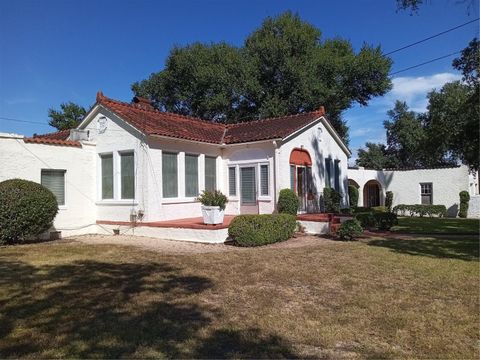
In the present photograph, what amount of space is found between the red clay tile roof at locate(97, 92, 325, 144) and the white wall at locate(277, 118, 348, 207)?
609mm

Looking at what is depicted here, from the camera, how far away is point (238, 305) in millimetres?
6055

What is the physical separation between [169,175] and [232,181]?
3.49 metres

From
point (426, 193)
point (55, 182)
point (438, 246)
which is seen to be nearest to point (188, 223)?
point (55, 182)

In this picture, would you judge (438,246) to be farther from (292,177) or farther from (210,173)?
(210,173)

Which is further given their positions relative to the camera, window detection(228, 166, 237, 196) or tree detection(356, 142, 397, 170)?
tree detection(356, 142, 397, 170)

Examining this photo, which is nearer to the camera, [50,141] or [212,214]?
[212,214]

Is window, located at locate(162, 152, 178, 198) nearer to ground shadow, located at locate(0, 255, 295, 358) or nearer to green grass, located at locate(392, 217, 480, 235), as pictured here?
ground shadow, located at locate(0, 255, 295, 358)

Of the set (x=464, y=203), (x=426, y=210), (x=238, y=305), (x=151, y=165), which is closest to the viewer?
(x=238, y=305)

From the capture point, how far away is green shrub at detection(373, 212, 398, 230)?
16422mm

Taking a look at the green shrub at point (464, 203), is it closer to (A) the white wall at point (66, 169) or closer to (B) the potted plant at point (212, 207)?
(B) the potted plant at point (212, 207)

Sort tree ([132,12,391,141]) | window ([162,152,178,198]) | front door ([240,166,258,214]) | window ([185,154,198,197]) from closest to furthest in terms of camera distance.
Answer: window ([162,152,178,198]) → window ([185,154,198,197]) → front door ([240,166,258,214]) → tree ([132,12,391,141])

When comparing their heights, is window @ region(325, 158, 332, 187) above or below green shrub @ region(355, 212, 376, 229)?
above

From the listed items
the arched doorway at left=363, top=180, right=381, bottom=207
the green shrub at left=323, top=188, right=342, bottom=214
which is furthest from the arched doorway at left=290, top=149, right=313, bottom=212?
the arched doorway at left=363, top=180, right=381, bottom=207

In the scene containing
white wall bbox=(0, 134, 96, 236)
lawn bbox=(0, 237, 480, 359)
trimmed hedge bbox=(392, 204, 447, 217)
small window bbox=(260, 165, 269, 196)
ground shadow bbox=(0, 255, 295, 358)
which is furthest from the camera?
trimmed hedge bbox=(392, 204, 447, 217)
